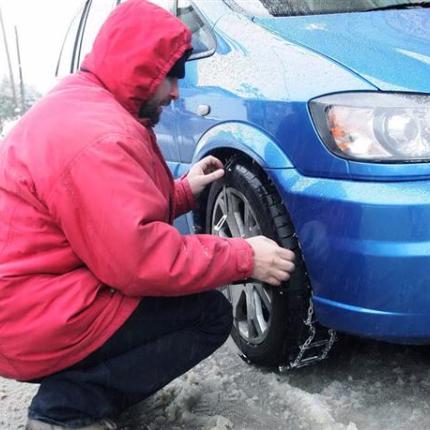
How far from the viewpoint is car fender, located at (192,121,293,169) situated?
2.13 meters

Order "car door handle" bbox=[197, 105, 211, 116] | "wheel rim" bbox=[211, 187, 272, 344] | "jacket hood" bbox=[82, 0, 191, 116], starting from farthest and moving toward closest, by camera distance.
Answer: "car door handle" bbox=[197, 105, 211, 116] → "wheel rim" bbox=[211, 187, 272, 344] → "jacket hood" bbox=[82, 0, 191, 116]

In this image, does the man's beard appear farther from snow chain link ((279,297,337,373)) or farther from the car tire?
snow chain link ((279,297,337,373))

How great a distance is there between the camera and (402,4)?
8.67 feet

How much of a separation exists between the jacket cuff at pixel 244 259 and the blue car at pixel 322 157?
236mm

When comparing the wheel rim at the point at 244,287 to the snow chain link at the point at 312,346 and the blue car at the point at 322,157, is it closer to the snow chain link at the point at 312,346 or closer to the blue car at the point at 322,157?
the blue car at the point at 322,157

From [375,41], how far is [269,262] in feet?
2.68

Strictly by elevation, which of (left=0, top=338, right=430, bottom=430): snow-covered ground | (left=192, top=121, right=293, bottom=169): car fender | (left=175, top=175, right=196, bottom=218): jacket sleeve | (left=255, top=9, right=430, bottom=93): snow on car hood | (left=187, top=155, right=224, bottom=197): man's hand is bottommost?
(left=0, top=338, right=430, bottom=430): snow-covered ground

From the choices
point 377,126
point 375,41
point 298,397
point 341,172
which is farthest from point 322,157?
point 298,397

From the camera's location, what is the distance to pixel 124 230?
65.4 inches

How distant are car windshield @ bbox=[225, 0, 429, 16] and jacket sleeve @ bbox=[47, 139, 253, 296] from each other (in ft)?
3.58

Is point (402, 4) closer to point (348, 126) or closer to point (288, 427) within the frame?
point (348, 126)

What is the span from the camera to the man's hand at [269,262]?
75.7 inches

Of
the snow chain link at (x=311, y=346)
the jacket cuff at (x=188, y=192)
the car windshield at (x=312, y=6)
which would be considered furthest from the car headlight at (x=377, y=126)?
the car windshield at (x=312, y=6)

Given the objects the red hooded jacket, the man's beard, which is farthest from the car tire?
the man's beard
